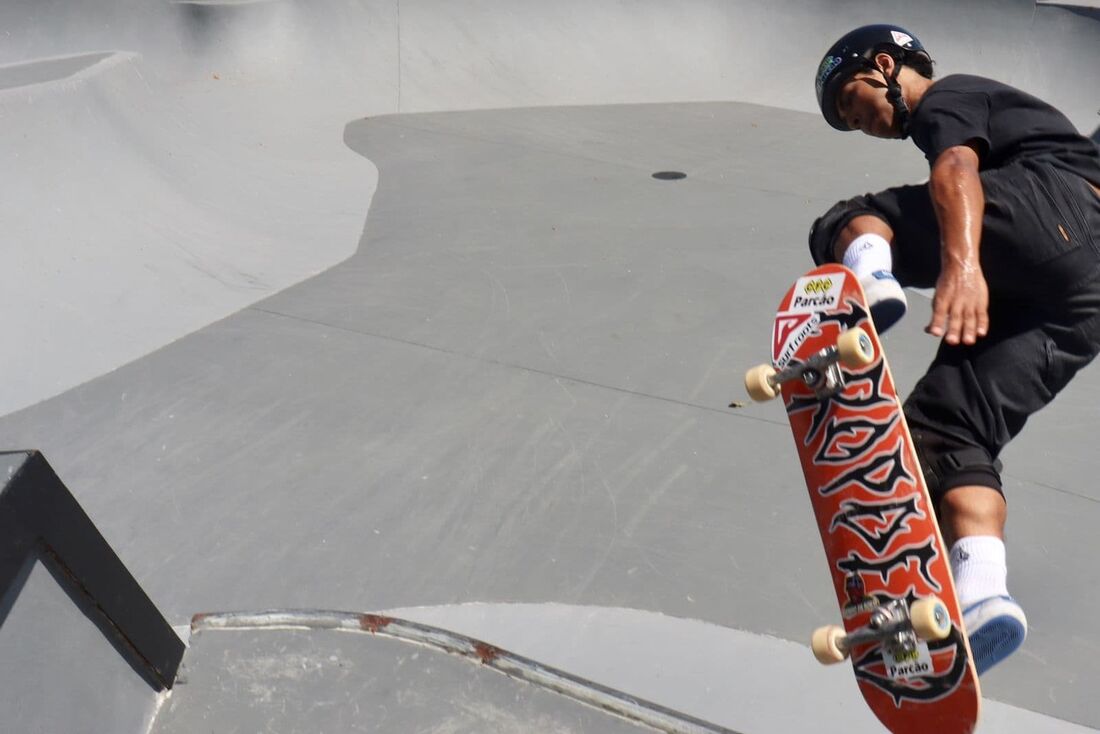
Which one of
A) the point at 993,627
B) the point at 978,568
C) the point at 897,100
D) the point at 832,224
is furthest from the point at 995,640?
the point at 897,100

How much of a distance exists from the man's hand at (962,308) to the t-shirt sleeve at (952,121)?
1.05ft

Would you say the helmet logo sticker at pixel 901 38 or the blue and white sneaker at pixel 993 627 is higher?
the helmet logo sticker at pixel 901 38

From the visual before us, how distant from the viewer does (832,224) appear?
2.48m

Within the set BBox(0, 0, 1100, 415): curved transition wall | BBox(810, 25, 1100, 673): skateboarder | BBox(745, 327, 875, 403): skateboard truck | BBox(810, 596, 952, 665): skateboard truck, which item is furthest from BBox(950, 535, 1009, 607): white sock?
BBox(0, 0, 1100, 415): curved transition wall

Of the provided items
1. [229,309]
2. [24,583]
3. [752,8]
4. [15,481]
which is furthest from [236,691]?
[752,8]

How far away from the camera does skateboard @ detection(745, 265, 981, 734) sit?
2021 mm

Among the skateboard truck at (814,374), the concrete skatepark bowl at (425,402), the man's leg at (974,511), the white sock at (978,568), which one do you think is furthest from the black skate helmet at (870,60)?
the concrete skatepark bowl at (425,402)

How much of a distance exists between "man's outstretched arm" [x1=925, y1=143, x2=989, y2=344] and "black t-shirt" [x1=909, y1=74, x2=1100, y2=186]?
0.12 metres

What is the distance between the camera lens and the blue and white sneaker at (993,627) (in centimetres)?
206

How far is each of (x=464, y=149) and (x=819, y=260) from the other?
593 cm

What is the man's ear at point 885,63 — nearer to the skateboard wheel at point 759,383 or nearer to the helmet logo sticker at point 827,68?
the helmet logo sticker at point 827,68

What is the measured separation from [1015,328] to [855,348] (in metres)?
0.59

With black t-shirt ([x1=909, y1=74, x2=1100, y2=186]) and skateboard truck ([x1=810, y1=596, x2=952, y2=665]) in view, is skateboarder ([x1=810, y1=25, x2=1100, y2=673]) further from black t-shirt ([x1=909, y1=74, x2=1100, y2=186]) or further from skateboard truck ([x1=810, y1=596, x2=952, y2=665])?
skateboard truck ([x1=810, y1=596, x2=952, y2=665])

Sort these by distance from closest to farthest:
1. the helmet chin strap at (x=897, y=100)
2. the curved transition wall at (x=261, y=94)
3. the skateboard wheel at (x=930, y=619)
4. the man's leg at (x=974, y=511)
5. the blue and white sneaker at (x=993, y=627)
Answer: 1. the skateboard wheel at (x=930, y=619)
2. the blue and white sneaker at (x=993, y=627)
3. the man's leg at (x=974, y=511)
4. the helmet chin strap at (x=897, y=100)
5. the curved transition wall at (x=261, y=94)
